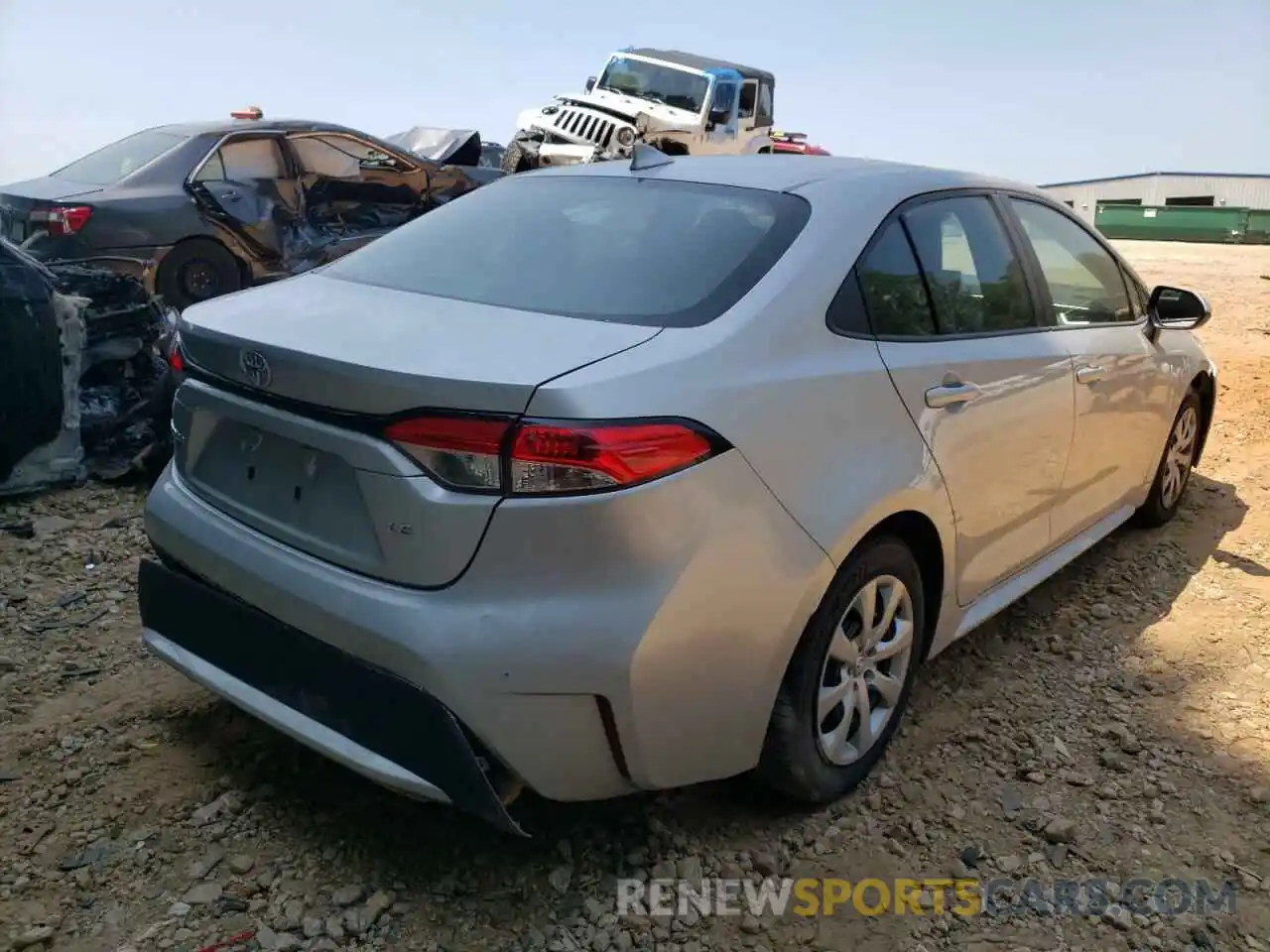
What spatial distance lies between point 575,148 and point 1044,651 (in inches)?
423

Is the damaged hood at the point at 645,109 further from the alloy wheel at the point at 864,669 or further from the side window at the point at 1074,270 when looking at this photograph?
the alloy wheel at the point at 864,669

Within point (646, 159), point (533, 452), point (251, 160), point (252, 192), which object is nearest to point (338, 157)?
point (251, 160)

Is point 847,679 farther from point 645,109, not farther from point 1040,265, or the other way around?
point 645,109

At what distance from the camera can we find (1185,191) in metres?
38.1

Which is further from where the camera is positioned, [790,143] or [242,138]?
[790,143]

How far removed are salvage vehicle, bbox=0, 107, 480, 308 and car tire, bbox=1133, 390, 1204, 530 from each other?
5.46m

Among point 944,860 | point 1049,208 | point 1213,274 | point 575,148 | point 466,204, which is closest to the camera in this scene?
point 944,860

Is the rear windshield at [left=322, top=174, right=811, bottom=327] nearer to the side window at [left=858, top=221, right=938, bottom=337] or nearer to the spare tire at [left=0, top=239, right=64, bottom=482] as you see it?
the side window at [left=858, top=221, right=938, bottom=337]

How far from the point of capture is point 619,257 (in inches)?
95.2

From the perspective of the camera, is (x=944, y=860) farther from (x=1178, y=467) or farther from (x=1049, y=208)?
(x=1178, y=467)

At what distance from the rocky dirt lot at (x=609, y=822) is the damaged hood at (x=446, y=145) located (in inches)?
260

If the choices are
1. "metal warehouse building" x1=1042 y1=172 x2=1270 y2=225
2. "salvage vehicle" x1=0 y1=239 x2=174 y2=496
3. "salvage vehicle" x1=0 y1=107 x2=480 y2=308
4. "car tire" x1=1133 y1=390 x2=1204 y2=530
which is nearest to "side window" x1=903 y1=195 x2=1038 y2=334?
"car tire" x1=1133 y1=390 x2=1204 y2=530

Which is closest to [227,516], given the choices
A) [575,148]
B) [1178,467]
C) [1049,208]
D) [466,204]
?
[466,204]

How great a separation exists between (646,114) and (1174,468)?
9.83 metres
